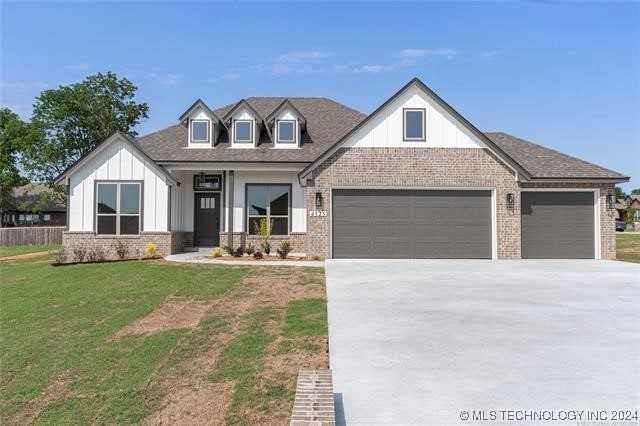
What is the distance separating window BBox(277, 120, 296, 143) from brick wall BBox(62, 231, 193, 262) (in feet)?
20.4

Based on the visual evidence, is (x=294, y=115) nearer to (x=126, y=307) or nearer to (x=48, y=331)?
(x=126, y=307)

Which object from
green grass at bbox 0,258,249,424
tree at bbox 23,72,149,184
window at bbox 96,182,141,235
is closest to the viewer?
green grass at bbox 0,258,249,424

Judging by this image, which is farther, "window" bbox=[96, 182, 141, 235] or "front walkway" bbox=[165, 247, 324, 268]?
"window" bbox=[96, 182, 141, 235]

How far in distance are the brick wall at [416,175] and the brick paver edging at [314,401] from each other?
469 inches

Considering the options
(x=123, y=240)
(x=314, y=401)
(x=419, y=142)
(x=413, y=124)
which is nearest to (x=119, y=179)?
(x=123, y=240)

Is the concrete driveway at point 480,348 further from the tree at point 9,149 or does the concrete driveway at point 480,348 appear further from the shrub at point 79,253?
the tree at point 9,149

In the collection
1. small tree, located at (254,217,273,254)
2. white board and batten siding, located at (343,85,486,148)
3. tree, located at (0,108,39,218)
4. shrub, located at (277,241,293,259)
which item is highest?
tree, located at (0,108,39,218)

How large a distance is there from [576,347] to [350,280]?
5.97 metres

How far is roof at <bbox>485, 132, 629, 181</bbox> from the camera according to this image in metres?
16.3

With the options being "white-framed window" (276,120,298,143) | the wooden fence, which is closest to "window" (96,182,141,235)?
"white-framed window" (276,120,298,143)

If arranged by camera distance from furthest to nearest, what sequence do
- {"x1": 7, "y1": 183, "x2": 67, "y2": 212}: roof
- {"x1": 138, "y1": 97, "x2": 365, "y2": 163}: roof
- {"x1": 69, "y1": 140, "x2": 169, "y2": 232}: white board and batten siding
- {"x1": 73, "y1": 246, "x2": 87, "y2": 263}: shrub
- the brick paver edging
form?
{"x1": 7, "y1": 183, "x2": 67, "y2": 212}: roof, {"x1": 138, "y1": 97, "x2": 365, "y2": 163}: roof, {"x1": 69, "y1": 140, "x2": 169, "y2": 232}: white board and batten siding, {"x1": 73, "y1": 246, "x2": 87, "y2": 263}: shrub, the brick paver edging

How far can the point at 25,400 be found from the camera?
486 centimetres

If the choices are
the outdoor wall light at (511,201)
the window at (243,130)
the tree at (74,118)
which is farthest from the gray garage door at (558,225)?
the tree at (74,118)

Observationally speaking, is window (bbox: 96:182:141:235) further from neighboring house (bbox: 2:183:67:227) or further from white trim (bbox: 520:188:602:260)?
neighboring house (bbox: 2:183:67:227)
